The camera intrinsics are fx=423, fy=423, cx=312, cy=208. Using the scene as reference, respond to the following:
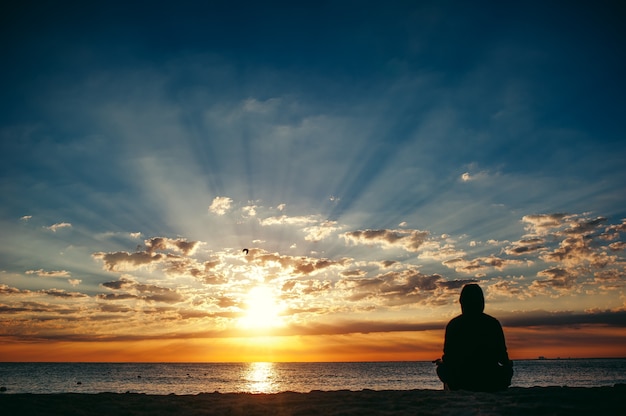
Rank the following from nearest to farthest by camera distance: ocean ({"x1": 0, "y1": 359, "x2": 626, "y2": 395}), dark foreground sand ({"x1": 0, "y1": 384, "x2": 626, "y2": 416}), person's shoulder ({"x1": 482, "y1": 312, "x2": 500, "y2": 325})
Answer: dark foreground sand ({"x1": 0, "y1": 384, "x2": 626, "y2": 416}) < person's shoulder ({"x1": 482, "y1": 312, "x2": 500, "y2": 325}) < ocean ({"x1": 0, "y1": 359, "x2": 626, "y2": 395})

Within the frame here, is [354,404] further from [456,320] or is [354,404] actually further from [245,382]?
[245,382]

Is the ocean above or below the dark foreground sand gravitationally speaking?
below

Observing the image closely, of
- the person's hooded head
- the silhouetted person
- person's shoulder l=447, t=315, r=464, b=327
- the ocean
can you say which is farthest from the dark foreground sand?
the ocean

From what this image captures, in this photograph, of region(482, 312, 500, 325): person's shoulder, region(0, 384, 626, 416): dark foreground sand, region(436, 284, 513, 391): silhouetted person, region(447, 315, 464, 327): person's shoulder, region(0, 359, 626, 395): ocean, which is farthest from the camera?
region(0, 359, 626, 395): ocean

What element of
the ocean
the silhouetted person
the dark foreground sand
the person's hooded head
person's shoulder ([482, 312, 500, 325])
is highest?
the person's hooded head

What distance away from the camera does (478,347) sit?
1046 centimetres

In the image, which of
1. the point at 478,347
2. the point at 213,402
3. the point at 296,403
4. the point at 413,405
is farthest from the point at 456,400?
the point at 213,402

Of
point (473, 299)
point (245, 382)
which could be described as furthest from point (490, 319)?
point (245, 382)

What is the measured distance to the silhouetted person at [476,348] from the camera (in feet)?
34.5

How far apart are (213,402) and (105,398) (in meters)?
3.66

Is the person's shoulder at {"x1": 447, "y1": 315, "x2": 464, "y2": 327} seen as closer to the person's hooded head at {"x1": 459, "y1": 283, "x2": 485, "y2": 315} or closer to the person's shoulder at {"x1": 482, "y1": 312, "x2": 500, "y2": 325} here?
the person's hooded head at {"x1": 459, "y1": 283, "x2": 485, "y2": 315}

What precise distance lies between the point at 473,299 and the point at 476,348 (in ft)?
3.89

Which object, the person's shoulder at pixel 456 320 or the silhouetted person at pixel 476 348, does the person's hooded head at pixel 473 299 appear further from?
the person's shoulder at pixel 456 320

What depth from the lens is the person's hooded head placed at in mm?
10688
